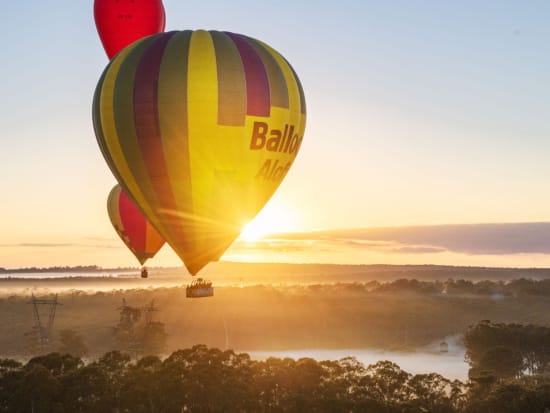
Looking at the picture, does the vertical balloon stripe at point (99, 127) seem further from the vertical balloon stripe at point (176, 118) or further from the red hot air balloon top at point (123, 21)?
the red hot air balloon top at point (123, 21)

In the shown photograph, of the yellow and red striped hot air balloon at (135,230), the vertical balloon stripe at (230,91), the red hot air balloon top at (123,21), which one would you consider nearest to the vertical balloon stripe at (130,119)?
the vertical balloon stripe at (230,91)

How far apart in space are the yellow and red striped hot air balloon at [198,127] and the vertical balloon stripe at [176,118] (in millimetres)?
55

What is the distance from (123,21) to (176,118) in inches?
830

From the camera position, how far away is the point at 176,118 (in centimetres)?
4031

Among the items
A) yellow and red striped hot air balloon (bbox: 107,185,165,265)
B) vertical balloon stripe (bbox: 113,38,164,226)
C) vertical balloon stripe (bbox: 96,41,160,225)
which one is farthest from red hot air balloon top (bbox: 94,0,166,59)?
yellow and red striped hot air balloon (bbox: 107,185,165,265)

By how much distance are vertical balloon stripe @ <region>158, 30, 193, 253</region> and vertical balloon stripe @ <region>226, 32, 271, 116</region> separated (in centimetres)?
332

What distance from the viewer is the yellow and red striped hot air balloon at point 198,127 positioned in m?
40.4

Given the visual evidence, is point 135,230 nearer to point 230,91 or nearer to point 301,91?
point 301,91

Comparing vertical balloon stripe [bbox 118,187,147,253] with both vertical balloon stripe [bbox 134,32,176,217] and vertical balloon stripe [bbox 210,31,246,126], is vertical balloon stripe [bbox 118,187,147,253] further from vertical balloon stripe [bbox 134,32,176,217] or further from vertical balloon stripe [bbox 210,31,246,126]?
vertical balloon stripe [bbox 210,31,246,126]

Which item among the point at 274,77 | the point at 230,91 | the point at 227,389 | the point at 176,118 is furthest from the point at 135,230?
the point at 230,91

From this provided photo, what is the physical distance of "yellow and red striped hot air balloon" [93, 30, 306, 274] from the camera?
4038 centimetres

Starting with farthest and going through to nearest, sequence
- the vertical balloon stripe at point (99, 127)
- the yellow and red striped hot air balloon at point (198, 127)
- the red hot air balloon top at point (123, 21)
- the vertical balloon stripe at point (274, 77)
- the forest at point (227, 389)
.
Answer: the forest at point (227, 389) → the red hot air balloon top at point (123, 21) → the vertical balloon stripe at point (99, 127) → the vertical balloon stripe at point (274, 77) → the yellow and red striped hot air balloon at point (198, 127)

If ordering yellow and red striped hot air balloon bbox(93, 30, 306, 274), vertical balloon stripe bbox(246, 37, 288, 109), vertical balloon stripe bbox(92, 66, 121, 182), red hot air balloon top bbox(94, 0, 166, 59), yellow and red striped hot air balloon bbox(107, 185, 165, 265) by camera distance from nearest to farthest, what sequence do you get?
yellow and red striped hot air balloon bbox(93, 30, 306, 274) < vertical balloon stripe bbox(246, 37, 288, 109) < vertical balloon stripe bbox(92, 66, 121, 182) < red hot air balloon top bbox(94, 0, 166, 59) < yellow and red striped hot air balloon bbox(107, 185, 165, 265)

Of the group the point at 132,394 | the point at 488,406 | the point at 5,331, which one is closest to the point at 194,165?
the point at 132,394
